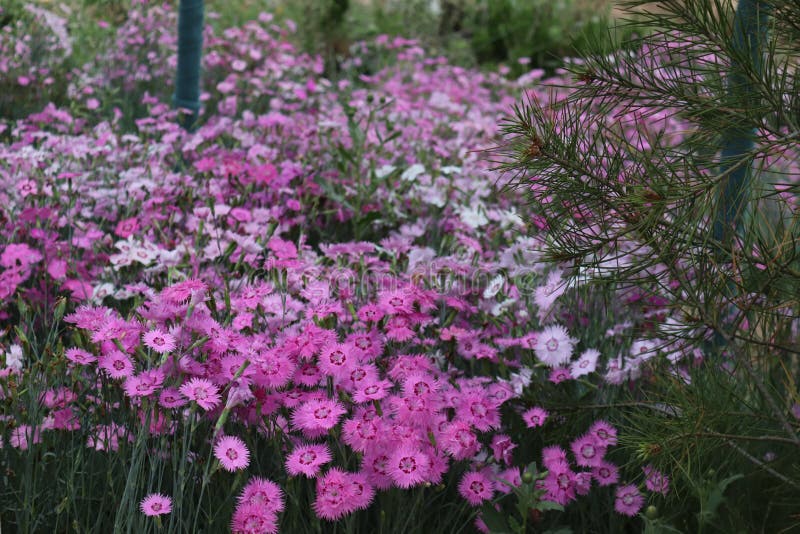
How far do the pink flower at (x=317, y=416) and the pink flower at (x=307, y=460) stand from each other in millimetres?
30

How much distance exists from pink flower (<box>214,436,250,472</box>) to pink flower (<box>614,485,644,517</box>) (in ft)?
2.94

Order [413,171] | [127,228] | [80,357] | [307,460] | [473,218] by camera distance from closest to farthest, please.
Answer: [307,460] < [80,357] < [127,228] < [473,218] < [413,171]

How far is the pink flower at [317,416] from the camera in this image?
162cm

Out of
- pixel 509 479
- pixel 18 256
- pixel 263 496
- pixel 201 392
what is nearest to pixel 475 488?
pixel 509 479

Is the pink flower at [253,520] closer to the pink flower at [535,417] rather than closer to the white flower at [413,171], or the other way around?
the pink flower at [535,417]

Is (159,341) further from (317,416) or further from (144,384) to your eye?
(317,416)

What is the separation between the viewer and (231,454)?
1.56 meters

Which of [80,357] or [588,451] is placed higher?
[80,357]

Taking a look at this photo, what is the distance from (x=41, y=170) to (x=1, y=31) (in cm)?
257

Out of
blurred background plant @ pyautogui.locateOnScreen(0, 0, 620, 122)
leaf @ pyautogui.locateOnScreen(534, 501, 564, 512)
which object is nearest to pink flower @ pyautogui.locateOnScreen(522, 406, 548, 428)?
leaf @ pyautogui.locateOnScreen(534, 501, 564, 512)

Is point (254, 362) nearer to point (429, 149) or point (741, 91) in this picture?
point (741, 91)

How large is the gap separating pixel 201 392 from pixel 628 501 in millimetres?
1029

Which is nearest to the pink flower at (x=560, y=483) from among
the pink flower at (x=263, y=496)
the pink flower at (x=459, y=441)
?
the pink flower at (x=459, y=441)

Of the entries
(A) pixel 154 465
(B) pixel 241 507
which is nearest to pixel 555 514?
(B) pixel 241 507
